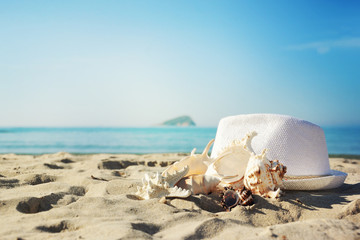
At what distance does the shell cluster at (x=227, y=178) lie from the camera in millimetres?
2672

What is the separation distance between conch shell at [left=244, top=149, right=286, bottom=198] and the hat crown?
0.60 m

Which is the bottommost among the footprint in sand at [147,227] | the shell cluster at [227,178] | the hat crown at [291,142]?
the footprint in sand at [147,227]

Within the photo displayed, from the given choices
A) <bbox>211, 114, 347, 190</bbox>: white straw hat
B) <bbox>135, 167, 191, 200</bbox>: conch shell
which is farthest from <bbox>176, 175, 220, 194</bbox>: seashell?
<bbox>211, 114, 347, 190</bbox>: white straw hat

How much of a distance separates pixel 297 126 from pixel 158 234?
7.20ft

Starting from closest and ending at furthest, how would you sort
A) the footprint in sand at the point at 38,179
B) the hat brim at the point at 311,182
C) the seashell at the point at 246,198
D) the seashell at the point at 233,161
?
1. the seashell at the point at 246,198
2. the seashell at the point at 233,161
3. the hat brim at the point at 311,182
4. the footprint in sand at the point at 38,179

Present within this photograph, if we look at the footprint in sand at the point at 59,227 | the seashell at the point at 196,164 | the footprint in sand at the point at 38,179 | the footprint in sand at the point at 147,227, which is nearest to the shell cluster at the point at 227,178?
the seashell at the point at 196,164

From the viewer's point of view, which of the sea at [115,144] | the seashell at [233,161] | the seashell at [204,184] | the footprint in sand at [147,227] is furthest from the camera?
the sea at [115,144]

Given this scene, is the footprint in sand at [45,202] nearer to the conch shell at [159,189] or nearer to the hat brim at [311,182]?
the conch shell at [159,189]

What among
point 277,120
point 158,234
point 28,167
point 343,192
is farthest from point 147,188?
point 28,167

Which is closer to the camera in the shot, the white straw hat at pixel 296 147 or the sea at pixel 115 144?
the white straw hat at pixel 296 147

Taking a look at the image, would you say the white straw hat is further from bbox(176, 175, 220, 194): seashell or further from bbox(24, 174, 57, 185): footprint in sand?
bbox(24, 174, 57, 185): footprint in sand

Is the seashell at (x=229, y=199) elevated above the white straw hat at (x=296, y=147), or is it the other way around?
the white straw hat at (x=296, y=147)

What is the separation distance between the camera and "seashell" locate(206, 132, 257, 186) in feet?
10.0

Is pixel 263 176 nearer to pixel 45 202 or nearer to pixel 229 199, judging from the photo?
pixel 229 199
